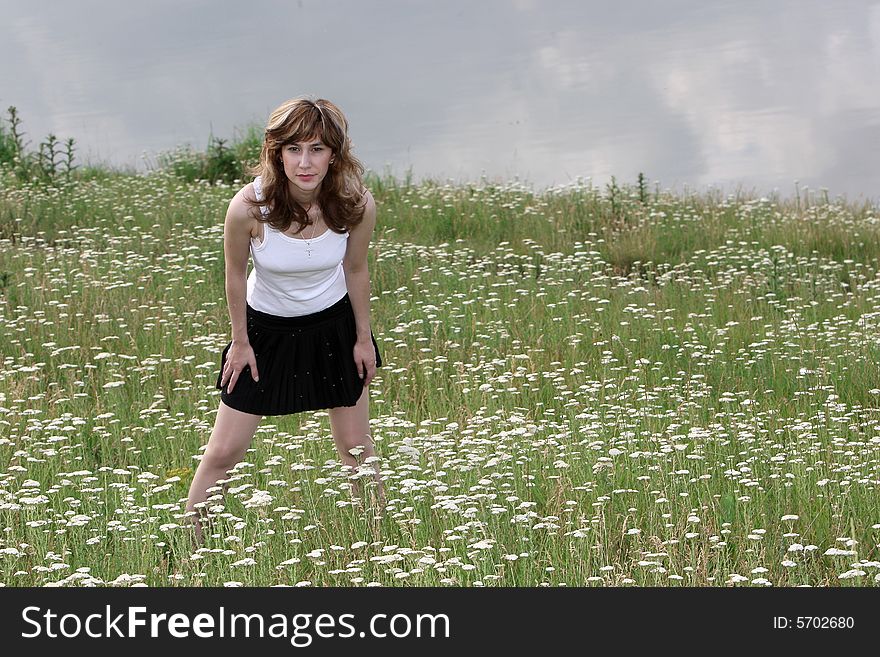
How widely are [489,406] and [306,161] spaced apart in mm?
3118

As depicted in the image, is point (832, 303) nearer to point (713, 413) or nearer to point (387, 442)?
point (713, 413)

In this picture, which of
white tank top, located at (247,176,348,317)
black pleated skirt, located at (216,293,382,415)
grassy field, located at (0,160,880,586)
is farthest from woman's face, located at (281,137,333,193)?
grassy field, located at (0,160,880,586)

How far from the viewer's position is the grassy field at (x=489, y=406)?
569 centimetres

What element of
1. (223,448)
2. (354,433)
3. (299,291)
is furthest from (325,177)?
(223,448)

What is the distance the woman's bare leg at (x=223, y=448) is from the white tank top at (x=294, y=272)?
22.2 inches

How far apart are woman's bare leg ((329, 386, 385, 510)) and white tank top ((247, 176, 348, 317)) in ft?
1.86

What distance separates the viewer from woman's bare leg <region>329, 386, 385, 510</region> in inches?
245

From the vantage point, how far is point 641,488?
639 cm

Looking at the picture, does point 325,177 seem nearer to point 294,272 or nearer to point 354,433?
point 294,272

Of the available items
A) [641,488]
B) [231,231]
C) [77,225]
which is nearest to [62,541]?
[231,231]

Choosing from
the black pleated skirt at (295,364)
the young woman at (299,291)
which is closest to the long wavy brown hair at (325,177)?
the young woman at (299,291)

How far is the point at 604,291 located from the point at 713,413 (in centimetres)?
352

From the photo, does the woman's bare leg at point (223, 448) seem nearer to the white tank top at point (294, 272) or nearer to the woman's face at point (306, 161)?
the white tank top at point (294, 272)

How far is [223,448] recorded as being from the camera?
607cm
